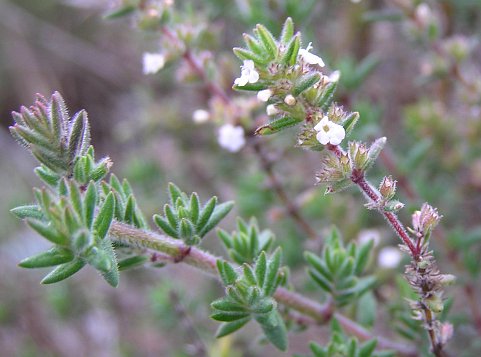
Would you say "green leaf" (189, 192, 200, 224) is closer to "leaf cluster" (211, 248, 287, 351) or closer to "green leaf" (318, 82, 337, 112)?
"leaf cluster" (211, 248, 287, 351)

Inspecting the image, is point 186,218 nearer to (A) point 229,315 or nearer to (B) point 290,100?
(A) point 229,315

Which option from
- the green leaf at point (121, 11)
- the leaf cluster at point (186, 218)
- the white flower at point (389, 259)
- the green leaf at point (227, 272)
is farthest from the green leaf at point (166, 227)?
the white flower at point (389, 259)

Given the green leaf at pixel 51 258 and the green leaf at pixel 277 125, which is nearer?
the green leaf at pixel 51 258

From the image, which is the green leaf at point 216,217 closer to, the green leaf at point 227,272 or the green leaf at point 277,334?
the green leaf at point 227,272

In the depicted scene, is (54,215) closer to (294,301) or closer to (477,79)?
(294,301)

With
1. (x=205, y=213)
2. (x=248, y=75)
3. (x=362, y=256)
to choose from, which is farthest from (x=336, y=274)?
(x=248, y=75)

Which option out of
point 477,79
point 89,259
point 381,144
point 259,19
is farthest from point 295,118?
point 477,79
